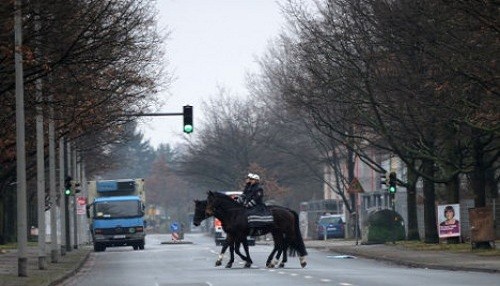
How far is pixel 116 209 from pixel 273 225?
3347 cm

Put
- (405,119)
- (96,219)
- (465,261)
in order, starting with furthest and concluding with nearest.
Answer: (96,219), (405,119), (465,261)

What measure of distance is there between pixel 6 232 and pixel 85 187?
10.2 metres

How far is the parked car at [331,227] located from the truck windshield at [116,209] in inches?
960

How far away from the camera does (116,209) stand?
68750 mm

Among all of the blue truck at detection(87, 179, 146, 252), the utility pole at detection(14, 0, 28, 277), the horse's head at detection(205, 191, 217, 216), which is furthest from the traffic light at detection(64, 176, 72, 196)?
the utility pole at detection(14, 0, 28, 277)

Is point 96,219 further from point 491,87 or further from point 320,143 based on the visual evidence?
point 491,87

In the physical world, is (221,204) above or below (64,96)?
below

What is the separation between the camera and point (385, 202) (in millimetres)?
95500

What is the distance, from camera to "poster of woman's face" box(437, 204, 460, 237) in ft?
169

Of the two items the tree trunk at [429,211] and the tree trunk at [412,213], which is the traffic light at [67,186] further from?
the tree trunk at [412,213]

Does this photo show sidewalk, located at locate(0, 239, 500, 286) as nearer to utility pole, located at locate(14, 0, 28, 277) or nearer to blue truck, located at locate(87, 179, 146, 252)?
utility pole, located at locate(14, 0, 28, 277)

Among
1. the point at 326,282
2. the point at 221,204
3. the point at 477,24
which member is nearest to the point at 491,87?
the point at 477,24

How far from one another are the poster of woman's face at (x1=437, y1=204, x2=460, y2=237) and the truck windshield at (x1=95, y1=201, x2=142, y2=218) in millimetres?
20043

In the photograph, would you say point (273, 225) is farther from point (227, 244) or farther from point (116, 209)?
point (116, 209)
